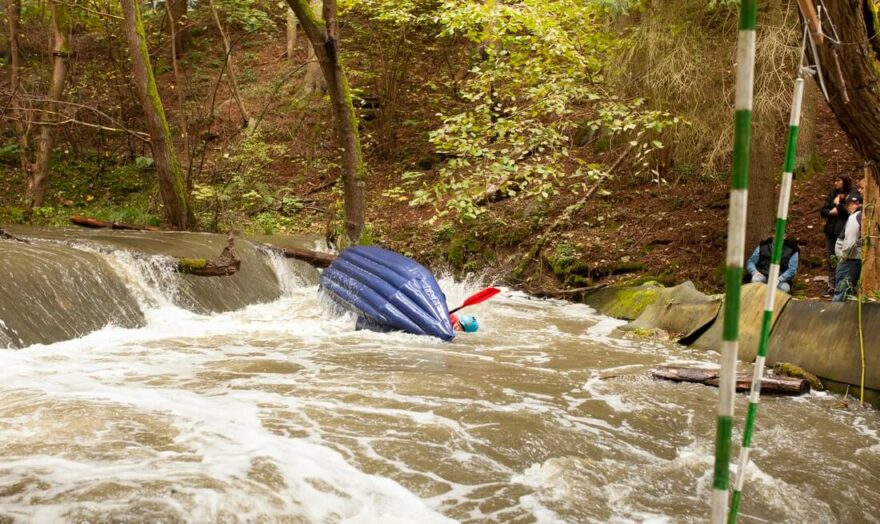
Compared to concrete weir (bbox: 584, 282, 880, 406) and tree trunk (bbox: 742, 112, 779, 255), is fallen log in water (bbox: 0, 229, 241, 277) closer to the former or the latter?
concrete weir (bbox: 584, 282, 880, 406)

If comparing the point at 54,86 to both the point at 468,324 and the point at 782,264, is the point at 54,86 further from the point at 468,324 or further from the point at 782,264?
the point at 782,264

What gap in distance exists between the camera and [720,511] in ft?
4.06

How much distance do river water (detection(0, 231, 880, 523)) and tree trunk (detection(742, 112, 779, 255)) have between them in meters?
3.17

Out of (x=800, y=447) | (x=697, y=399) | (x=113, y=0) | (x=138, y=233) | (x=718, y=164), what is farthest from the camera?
(x=113, y=0)

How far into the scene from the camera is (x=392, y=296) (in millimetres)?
7137

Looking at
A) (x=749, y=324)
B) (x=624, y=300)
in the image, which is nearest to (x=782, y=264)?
(x=749, y=324)

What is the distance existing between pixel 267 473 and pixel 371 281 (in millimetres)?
4432

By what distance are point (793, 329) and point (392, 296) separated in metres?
3.53

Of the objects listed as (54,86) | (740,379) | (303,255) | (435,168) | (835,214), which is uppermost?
(54,86)

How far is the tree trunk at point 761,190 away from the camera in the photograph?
857cm

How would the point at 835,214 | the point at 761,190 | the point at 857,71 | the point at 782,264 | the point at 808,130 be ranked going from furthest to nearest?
the point at 808,130 < the point at 761,190 < the point at 782,264 < the point at 835,214 < the point at 857,71

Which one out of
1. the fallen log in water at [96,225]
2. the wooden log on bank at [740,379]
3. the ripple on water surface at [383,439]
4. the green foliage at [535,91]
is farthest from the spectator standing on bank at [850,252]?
the fallen log in water at [96,225]

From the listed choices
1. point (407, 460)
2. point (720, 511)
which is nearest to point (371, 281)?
point (407, 460)

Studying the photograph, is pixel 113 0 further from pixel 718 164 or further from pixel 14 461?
pixel 14 461
